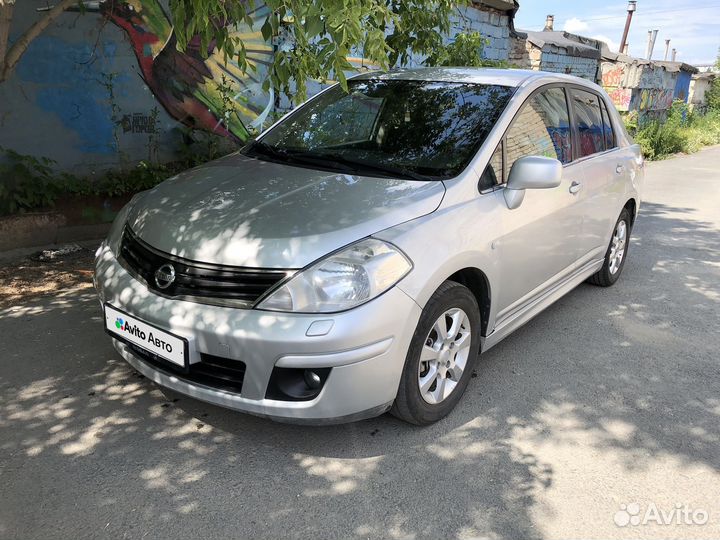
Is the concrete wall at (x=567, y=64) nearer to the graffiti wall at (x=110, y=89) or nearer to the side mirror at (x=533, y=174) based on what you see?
the graffiti wall at (x=110, y=89)

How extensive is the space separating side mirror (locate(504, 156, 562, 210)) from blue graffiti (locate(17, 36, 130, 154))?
475cm

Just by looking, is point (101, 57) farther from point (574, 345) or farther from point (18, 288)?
point (574, 345)

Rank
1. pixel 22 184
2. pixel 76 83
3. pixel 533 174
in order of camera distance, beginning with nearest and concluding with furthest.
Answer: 1. pixel 533 174
2. pixel 22 184
3. pixel 76 83

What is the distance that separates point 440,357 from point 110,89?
500 centimetres

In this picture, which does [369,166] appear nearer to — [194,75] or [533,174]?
[533,174]

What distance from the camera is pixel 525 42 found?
14016 millimetres

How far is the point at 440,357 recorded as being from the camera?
2867mm

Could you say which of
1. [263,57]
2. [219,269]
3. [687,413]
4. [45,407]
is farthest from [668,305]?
[263,57]

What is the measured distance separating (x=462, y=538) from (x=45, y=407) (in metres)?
2.15

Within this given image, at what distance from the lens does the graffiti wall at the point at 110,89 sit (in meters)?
5.62

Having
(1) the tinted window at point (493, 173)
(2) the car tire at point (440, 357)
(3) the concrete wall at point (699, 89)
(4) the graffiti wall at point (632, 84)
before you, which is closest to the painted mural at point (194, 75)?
(1) the tinted window at point (493, 173)

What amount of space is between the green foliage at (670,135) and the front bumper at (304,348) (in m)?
14.7

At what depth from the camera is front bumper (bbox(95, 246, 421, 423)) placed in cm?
235

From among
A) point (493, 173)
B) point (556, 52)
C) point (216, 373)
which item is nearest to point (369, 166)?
point (493, 173)
